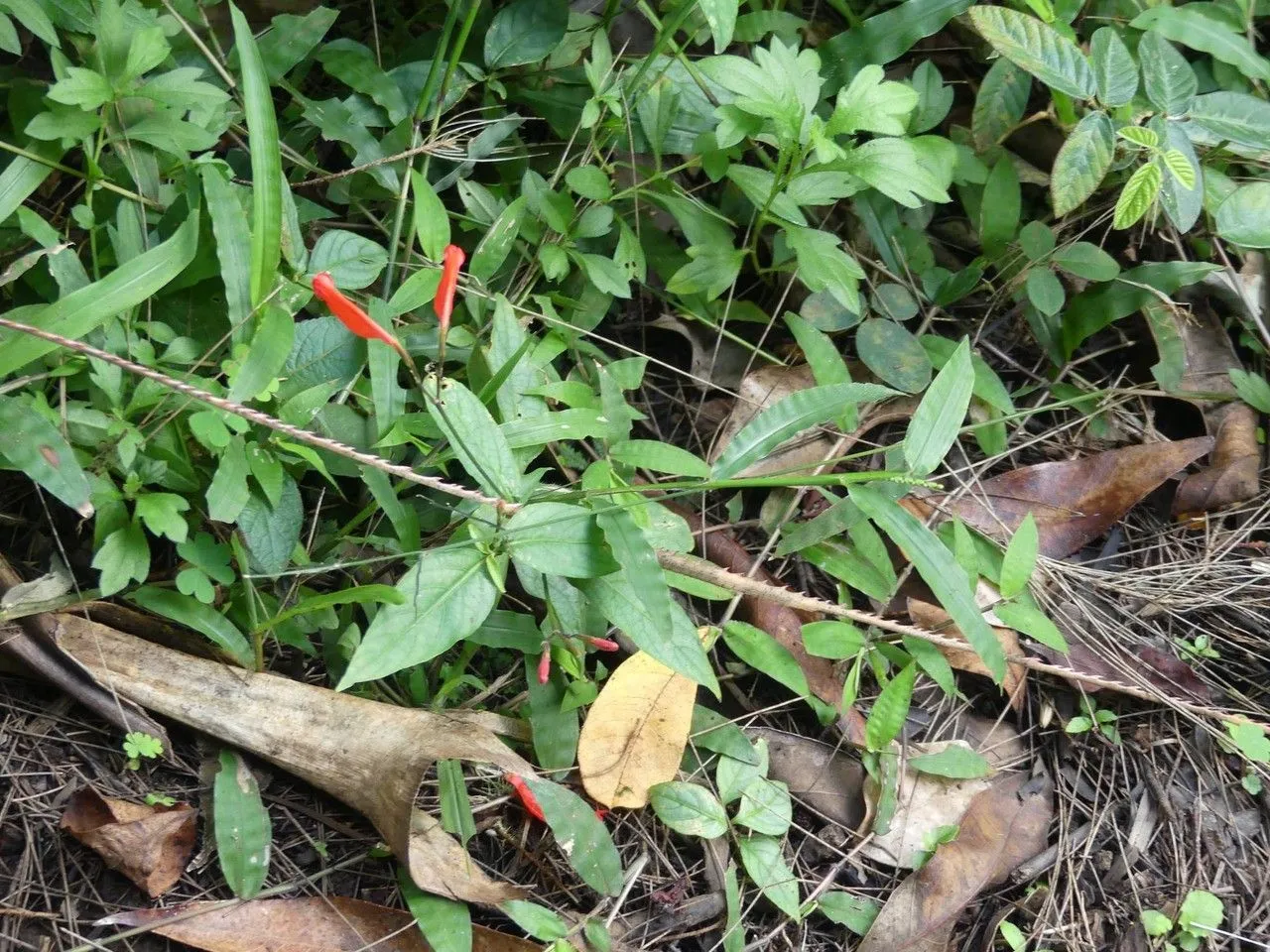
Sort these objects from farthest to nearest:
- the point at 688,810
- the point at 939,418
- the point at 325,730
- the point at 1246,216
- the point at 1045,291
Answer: the point at 1045,291 < the point at 1246,216 < the point at 688,810 < the point at 325,730 < the point at 939,418

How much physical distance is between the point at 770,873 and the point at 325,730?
681 mm

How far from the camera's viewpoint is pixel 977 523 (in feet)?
5.99

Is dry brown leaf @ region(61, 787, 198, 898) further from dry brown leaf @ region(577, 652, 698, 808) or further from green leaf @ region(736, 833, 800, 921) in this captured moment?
green leaf @ region(736, 833, 800, 921)

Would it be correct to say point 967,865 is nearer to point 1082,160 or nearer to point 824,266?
point 824,266

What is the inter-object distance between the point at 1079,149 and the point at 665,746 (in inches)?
44.1

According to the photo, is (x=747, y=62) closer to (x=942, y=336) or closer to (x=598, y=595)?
(x=942, y=336)

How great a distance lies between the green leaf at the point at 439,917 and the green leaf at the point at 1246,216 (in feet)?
5.31

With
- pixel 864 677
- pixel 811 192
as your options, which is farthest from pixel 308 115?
pixel 864 677

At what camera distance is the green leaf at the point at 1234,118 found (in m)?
1.61

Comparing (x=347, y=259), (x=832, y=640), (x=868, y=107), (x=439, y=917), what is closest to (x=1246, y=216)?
(x=868, y=107)

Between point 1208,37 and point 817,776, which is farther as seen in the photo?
point 817,776

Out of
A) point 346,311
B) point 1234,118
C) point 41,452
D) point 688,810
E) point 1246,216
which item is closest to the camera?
point 346,311

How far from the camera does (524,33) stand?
65.9 inches

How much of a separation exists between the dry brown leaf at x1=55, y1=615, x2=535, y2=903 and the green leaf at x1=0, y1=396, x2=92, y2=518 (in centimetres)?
28
